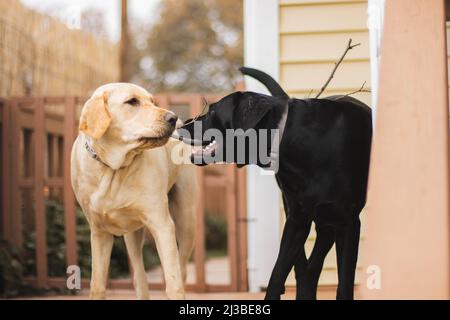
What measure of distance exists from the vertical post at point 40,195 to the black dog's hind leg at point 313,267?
3081 mm

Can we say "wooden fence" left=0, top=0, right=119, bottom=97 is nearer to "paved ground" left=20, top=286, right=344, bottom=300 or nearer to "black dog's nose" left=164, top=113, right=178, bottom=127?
"paved ground" left=20, top=286, right=344, bottom=300

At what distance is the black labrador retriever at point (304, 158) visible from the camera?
3053 millimetres

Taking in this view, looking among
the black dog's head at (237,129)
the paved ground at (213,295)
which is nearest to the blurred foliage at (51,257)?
the paved ground at (213,295)

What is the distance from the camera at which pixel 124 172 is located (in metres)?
3.37

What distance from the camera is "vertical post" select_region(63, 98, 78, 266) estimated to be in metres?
5.80

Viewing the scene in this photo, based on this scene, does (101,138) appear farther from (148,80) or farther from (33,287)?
(148,80)

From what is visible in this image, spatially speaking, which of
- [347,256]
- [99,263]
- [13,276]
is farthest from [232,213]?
[347,256]

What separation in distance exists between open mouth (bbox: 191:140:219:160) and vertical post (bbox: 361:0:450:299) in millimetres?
900

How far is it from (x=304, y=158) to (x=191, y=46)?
17.8m

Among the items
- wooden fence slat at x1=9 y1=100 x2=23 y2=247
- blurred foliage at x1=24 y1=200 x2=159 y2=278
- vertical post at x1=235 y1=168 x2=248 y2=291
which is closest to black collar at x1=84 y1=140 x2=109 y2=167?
vertical post at x1=235 y1=168 x2=248 y2=291

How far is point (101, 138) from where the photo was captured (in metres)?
3.30

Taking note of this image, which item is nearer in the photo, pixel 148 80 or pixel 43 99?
pixel 43 99
